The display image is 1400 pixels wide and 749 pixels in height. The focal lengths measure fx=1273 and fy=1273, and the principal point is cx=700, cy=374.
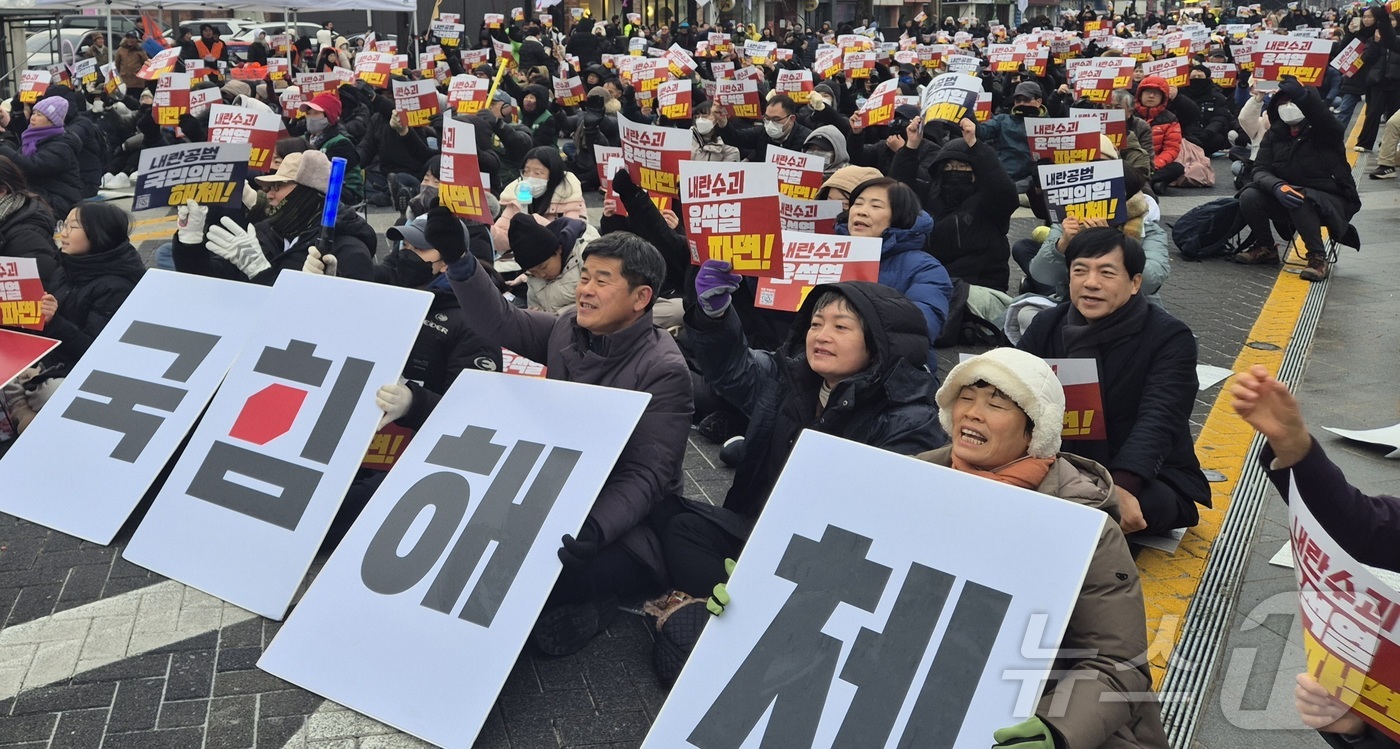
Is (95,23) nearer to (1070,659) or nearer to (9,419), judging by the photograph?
(9,419)

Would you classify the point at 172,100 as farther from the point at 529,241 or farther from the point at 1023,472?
the point at 1023,472

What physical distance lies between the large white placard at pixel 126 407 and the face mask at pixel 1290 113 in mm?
7857

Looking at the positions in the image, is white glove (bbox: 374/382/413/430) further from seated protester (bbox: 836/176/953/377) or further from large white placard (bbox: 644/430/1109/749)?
seated protester (bbox: 836/176/953/377)

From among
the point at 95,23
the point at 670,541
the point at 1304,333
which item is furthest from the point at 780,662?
the point at 95,23

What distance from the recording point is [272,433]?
4.46 metres

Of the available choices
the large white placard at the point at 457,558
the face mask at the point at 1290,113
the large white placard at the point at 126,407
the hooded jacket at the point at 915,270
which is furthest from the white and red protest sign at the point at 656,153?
the face mask at the point at 1290,113

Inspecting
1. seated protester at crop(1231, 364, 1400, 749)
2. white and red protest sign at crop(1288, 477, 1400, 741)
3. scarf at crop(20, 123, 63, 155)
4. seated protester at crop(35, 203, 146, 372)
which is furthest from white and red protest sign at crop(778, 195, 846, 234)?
scarf at crop(20, 123, 63, 155)

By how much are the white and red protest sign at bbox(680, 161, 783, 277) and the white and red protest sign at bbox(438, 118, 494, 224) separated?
1.32m

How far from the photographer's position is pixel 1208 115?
56.2 ft

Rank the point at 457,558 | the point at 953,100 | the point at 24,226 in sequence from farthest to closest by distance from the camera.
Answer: the point at 953,100
the point at 24,226
the point at 457,558

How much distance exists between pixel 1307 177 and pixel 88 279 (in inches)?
338

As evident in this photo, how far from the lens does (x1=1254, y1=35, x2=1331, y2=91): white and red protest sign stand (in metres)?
11.7

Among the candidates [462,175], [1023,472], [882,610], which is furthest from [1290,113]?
[882,610]

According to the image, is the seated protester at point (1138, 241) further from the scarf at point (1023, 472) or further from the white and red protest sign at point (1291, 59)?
the white and red protest sign at point (1291, 59)
